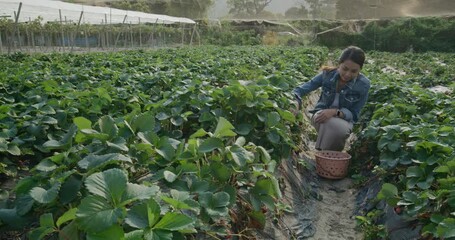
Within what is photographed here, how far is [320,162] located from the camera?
4.11 metres

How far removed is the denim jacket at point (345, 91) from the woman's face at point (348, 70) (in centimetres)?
8

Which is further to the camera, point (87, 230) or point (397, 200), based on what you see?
point (397, 200)

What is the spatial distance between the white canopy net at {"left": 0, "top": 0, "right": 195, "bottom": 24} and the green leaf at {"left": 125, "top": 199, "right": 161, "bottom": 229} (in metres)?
16.1

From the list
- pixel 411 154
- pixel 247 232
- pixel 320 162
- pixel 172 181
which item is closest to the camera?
pixel 172 181

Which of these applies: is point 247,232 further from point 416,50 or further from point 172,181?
point 416,50

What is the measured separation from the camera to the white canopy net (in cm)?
1577

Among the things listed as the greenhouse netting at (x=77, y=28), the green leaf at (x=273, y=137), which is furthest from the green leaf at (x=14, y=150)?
the greenhouse netting at (x=77, y=28)

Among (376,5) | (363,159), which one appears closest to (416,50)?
(376,5)

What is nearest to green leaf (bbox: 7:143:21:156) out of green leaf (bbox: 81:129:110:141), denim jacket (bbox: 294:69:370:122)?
green leaf (bbox: 81:129:110:141)

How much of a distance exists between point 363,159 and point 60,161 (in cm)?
333

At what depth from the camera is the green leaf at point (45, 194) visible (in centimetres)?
145

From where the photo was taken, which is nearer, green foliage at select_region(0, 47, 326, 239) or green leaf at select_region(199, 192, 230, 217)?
green foliage at select_region(0, 47, 326, 239)

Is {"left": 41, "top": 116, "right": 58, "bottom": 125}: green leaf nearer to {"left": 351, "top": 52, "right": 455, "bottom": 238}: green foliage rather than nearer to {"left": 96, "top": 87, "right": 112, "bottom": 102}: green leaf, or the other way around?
{"left": 96, "top": 87, "right": 112, "bottom": 102}: green leaf

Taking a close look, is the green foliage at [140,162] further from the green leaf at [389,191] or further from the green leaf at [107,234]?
the green leaf at [389,191]
